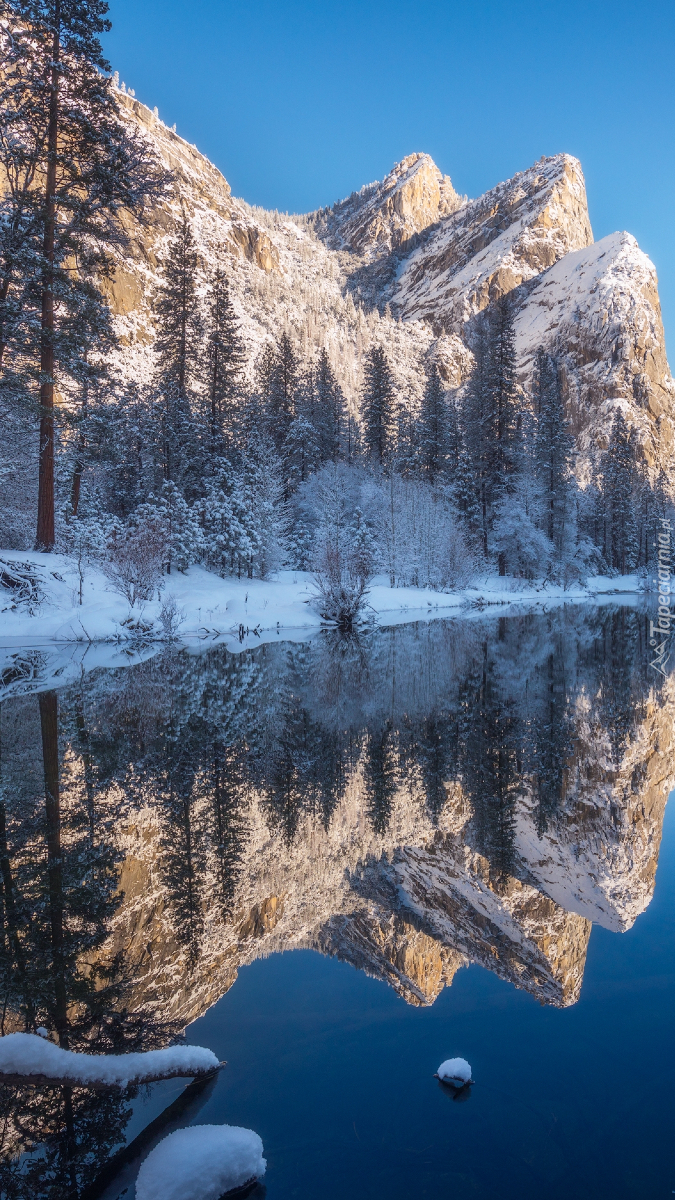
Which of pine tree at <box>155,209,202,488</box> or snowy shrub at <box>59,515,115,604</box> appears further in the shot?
pine tree at <box>155,209,202,488</box>

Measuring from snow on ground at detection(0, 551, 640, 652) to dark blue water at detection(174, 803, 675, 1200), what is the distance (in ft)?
46.2

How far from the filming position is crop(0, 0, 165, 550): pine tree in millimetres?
15430

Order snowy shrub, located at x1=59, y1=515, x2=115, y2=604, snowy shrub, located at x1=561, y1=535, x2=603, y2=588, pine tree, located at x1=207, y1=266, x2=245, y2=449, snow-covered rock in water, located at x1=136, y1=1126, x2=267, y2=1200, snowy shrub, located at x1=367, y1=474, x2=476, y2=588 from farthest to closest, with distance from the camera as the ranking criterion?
snowy shrub, located at x1=561, y1=535, x2=603, y2=588
snowy shrub, located at x1=367, y1=474, x2=476, y2=588
pine tree, located at x1=207, y1=266, x2=245, y2=449
snowy shrub, located at x1=59, y1=515, x2=115, y2=604
snow-covered rock in water, located at x1=136, y1=1126, x2=267, y2=1200

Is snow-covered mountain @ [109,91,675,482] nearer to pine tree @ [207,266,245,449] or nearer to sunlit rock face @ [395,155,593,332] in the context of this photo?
sunlit rock face @ [395,155,593,332]

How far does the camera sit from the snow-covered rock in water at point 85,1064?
1939 mm

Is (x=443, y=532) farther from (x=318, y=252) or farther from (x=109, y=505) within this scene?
(x=318, y=252)

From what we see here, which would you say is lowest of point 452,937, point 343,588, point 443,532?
point 452,937

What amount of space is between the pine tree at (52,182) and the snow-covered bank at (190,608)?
1.76 metres

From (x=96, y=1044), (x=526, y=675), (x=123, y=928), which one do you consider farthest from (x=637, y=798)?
(x=526, y=675)

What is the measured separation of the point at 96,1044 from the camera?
7.51ft

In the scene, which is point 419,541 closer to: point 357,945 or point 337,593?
point 337,593

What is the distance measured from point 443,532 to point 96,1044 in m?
A: 35.4

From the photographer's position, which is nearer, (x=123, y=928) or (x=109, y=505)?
(x=123, y=928)

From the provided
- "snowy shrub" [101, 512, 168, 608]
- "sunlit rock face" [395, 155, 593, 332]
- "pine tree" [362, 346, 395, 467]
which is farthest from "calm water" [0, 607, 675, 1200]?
"sunlit rock face" [395, 155, 593, 332]
